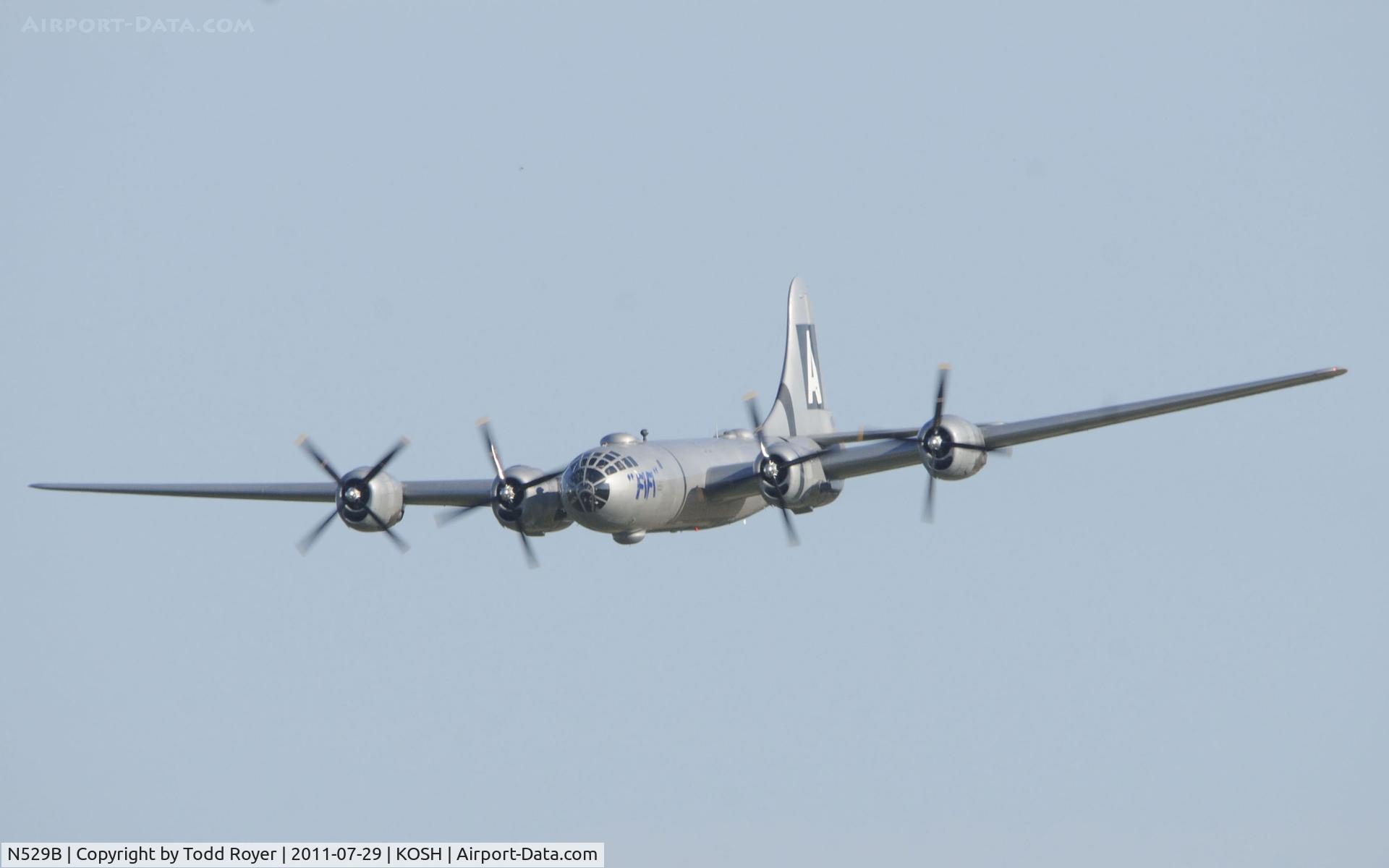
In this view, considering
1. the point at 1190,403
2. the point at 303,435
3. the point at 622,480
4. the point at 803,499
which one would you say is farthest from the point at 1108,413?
the point at 303,435

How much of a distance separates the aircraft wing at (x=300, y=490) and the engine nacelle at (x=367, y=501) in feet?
1.87

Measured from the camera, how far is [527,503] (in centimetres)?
4950

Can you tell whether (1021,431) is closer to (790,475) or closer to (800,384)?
(790,475)

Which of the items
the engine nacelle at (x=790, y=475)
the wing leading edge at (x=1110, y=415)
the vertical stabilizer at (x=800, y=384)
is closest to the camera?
the wing leading edge at (x=1110, y=415)

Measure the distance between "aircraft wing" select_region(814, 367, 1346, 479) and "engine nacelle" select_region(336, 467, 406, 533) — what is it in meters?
10.2

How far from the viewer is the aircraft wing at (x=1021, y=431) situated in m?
45.4

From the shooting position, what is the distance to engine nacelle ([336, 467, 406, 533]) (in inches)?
1989

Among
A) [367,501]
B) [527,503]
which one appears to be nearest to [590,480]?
[527,503]

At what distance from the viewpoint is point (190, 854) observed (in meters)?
44.0

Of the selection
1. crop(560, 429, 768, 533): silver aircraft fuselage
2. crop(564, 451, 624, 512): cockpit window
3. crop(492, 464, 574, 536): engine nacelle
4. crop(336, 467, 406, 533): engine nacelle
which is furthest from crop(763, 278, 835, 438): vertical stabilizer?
crop(336, 467, 406, 533): engine nacelle

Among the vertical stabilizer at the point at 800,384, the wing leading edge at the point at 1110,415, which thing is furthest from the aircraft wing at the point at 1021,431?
the vertical stabilizer at the point at 800,384

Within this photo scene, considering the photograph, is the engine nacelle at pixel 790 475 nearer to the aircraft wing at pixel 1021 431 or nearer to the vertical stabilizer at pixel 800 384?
the aircraft wing at pixel 1021 431

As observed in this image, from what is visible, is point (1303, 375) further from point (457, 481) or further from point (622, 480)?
point (457, 481)

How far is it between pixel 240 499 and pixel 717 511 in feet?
40.9
